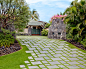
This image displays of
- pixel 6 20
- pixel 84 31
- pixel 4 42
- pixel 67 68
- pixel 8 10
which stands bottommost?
pixel 67 68

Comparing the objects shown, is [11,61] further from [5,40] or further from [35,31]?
[35,31]

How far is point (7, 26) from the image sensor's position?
340 inches

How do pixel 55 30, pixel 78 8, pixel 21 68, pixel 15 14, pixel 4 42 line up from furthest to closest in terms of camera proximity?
pixel 55 30
pixel 78 8
pixel 15 14
pixel 4 42
pixel 21 68

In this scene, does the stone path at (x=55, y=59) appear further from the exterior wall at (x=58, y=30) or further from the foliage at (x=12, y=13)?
the exterior wall at (x=58, y=30)

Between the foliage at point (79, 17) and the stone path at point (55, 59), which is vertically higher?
the foliage at point (79, 17)

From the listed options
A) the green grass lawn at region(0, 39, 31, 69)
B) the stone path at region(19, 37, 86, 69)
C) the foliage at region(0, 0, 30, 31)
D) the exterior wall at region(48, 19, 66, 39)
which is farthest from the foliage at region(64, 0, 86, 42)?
the green grass lawn at region(0, 39, 31, 69)

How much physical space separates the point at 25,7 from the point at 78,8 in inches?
176

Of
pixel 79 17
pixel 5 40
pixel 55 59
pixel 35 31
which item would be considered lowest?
pixel 55 59

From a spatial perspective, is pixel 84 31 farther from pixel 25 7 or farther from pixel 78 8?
pixel 25 7

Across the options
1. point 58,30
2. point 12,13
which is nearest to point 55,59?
point 12,13

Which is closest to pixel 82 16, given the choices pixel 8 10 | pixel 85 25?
pixel 85 25

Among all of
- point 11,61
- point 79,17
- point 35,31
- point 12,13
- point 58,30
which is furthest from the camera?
point 35,31

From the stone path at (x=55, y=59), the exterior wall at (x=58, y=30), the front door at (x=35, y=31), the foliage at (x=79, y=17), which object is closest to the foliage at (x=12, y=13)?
the stone path at (x=55, y=59)

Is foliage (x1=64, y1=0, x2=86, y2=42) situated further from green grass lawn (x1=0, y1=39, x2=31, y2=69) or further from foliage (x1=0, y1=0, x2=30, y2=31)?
green grass lawn (x1=0, y1=39, x2=31, y2=69)
